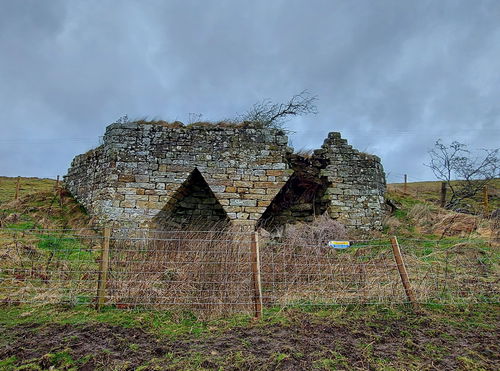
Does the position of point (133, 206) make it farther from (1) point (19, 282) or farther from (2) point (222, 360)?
(2) point (222, 360)

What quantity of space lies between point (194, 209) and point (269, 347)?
6.85 metres

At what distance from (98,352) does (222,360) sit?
1.34m

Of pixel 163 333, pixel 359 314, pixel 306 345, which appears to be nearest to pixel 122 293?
pixel 163 333

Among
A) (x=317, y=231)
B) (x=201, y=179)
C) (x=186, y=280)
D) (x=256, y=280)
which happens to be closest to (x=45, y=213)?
(x=201, y=179)

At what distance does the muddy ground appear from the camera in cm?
370

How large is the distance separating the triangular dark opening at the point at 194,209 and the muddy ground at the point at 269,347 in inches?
207

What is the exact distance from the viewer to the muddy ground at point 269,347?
12.1 ft

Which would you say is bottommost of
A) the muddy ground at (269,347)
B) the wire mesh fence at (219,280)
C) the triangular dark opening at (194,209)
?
the muddy ground at (269,347)

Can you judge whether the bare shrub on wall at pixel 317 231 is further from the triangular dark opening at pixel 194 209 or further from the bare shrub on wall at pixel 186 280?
the bare shrub on wall at pixel 186 280

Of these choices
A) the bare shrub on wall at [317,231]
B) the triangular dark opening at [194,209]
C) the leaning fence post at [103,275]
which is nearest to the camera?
the leaning fence post at [103,275]

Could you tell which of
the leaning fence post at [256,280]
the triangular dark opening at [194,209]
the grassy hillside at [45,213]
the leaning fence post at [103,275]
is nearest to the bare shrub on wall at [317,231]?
the triangular dark opening at [194,209]

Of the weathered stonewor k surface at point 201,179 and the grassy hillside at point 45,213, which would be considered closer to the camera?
the weathered stonewor k surface at point 201,179

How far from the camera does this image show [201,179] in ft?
33.4

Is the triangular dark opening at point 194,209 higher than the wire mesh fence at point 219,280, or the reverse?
the triangular dark opening at point 194,209
